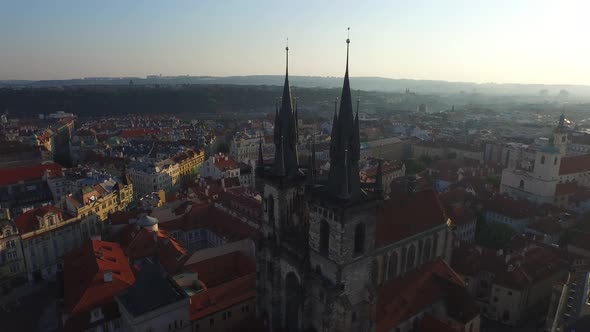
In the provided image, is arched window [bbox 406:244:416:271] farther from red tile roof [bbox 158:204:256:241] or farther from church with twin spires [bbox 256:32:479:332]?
red tile roof [bbox 158:204:256:241]

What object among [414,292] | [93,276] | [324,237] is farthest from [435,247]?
[93,276]

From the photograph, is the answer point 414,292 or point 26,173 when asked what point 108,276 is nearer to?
point 414,292

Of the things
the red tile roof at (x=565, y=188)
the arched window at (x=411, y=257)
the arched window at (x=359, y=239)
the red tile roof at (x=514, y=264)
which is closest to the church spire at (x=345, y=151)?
the arched window at (x=359, y=239)

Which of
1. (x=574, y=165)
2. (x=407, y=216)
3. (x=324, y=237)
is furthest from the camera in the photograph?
(x=574, y=165)

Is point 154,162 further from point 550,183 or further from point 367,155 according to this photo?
point 550,183

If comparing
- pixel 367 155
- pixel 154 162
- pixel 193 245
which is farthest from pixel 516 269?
pixel 367 155

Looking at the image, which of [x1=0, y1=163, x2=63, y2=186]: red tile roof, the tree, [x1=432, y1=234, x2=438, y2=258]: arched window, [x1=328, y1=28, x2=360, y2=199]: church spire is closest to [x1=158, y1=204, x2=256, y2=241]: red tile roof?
[x1=432, y1=234, x2=438, y2=258]: arched window

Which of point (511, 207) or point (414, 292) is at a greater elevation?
point (414, 292)
